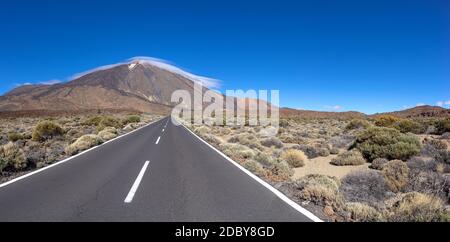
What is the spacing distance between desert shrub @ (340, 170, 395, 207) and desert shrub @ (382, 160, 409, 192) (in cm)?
16

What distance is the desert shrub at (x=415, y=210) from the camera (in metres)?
5.82

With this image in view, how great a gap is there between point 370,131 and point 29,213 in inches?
654

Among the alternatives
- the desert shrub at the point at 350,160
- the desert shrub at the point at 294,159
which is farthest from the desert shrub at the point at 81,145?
the desert shrub at the point at 350,160

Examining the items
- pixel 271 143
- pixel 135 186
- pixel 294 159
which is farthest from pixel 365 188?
pixel 271 143

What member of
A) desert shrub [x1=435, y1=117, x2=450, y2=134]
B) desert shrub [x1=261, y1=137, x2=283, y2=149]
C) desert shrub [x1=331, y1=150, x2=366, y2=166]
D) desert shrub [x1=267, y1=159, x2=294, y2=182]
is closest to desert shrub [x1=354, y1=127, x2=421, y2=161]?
desert shrub [x1=331, y1=150, x2=366, y2=166]

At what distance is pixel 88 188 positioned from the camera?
825cm

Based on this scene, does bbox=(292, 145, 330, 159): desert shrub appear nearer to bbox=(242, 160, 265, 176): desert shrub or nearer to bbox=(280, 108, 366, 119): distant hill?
bbox=(242, 160, 265, 176): desert shrub

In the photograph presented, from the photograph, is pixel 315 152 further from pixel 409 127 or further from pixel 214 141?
pixel 409 127

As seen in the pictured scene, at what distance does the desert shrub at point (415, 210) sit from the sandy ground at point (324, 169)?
5711mm

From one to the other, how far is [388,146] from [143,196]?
11.9 meters

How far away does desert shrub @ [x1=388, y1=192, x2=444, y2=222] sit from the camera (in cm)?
582

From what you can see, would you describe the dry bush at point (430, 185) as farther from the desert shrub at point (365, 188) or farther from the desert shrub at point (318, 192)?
the desert shrub at point (318, 192)
